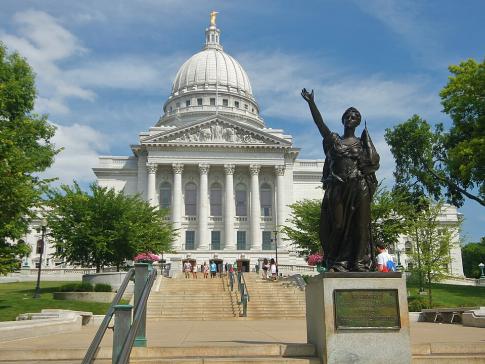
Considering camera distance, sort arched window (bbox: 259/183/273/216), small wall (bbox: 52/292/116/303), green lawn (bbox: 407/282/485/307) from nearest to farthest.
→ 1. small wall (bbox: 52/292/116/303)
2. green lawn (bbox: 407/282/485/307)
3. arched window (bbox: 259/183/273/216)

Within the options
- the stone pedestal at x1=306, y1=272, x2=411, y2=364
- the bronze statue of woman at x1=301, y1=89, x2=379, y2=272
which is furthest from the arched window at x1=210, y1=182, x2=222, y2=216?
the stone pedestal at x1=306, y1=272, x2=411, y2=364

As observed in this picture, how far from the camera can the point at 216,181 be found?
73188mm

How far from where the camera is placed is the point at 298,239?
153 feet

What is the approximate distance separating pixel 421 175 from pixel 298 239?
505 inches

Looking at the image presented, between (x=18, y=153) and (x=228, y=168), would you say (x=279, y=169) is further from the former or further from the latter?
(x=18, y=153)

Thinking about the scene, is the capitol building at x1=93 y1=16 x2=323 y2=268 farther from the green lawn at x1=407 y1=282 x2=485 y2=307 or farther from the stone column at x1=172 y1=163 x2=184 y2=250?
the green lawn at x1=407 y1=282 x2=485 y2=307

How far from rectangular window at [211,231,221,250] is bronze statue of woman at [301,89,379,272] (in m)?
62.4

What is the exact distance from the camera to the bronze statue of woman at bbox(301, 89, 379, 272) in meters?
7.90

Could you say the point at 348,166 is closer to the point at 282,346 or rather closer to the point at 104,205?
the point at 282,346

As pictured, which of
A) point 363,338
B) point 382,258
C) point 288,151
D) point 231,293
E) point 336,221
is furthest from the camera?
point 288,151

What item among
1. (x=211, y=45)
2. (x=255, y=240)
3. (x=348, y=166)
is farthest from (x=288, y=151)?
(x=348, y=166)

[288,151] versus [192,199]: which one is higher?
[288,151]

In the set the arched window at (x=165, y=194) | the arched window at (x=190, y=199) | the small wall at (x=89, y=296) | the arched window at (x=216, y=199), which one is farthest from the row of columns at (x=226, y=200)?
the small wall at (x=89, y=296)

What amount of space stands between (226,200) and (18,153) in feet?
161
